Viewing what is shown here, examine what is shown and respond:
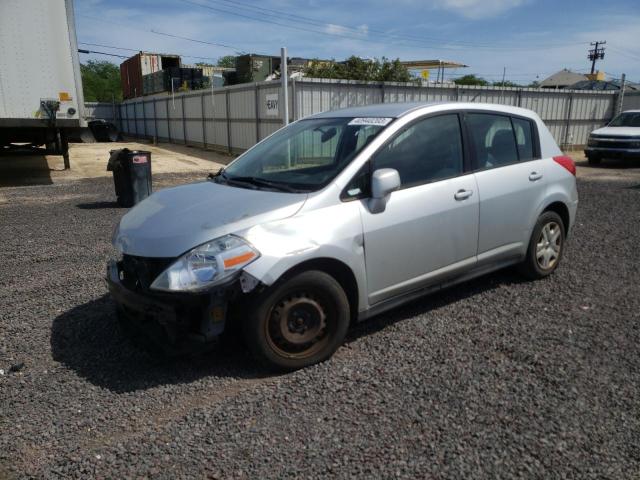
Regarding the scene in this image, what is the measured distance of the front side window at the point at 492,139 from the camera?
170 inches

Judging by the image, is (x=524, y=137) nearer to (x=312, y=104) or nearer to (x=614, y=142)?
(x=312, y=104)

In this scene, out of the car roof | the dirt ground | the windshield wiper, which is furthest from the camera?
the dirt ground

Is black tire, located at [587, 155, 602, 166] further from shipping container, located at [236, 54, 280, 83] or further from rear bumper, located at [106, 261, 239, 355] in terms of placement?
rear bumper, located at [106, 261, 239, 355]

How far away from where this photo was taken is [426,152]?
396cm

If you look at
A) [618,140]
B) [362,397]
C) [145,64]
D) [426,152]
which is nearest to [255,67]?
[145,64]

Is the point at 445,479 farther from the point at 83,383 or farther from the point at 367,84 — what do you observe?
Answer: the point at 367,84

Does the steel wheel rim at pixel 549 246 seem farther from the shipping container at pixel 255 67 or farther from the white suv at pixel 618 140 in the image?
the shipping container at pixel 255 67

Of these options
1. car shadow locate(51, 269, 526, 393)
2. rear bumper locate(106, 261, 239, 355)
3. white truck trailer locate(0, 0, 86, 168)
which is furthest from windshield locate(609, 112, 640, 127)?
rear bumper locate(106, 261, 239, 355)

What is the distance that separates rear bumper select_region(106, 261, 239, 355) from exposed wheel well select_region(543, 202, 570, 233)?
11.2 ft

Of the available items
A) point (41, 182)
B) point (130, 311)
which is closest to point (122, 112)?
point (41, 182)

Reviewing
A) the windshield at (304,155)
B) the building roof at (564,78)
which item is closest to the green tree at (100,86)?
the building roof at (564,78)

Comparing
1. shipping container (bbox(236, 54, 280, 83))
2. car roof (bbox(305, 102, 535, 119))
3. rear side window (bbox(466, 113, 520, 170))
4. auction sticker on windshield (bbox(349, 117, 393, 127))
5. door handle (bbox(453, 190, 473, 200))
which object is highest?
shipping container (bbox(236, 54, 280, 83))

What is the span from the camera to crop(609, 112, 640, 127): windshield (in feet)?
52.8

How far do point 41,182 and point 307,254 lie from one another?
40.6ft
